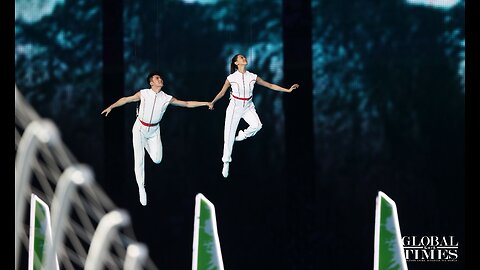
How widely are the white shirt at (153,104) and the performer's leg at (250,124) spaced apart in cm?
73

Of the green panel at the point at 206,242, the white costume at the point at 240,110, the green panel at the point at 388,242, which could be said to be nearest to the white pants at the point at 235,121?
the white costume at the point at 240,110

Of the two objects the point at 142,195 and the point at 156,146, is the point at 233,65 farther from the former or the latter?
the point at 142,195

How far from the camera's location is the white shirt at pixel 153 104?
1090 centimetres

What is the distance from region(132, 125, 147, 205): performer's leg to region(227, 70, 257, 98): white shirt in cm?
98

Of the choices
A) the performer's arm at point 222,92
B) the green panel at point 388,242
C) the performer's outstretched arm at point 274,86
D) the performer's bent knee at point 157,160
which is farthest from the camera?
the performer's bent knee at point 157,160

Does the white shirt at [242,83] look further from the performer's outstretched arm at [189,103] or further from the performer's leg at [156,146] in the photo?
the performer's leg at [156,146]

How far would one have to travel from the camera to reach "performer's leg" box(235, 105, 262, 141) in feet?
35.4

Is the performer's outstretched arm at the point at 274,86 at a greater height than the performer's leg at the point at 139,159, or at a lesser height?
greater

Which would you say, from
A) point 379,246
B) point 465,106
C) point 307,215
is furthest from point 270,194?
point 465,106

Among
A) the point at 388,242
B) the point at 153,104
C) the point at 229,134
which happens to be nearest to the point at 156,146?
the point at 153,104

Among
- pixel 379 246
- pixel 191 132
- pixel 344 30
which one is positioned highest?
pixel 344 30
